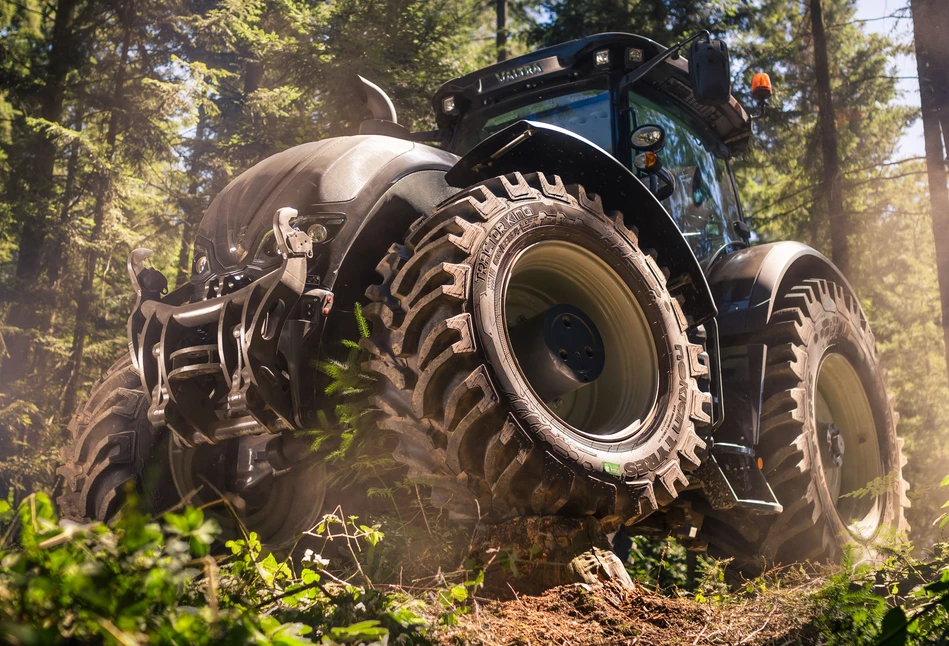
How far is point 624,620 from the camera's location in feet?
9.18

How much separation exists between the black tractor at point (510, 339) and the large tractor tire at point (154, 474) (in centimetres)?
1

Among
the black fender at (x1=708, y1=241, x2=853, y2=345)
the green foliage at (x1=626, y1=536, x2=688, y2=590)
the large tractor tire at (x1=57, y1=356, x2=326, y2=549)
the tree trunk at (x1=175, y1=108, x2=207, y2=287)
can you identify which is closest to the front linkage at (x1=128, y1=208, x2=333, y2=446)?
the large tractor tire at (x1=57, y1=356, x2=326, y2=549)

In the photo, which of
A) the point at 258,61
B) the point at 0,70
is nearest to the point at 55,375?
the point at 0,70

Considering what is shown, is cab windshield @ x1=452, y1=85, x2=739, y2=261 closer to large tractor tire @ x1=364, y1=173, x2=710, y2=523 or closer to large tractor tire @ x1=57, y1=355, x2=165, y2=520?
large tractor tire @ x1=364, y1=173, x2=710, y2=523

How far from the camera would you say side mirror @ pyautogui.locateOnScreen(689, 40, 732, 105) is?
14.3ft

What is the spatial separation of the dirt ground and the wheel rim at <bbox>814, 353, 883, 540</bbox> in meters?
2.85

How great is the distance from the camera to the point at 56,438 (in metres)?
12.6

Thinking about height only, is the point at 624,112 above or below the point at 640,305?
above

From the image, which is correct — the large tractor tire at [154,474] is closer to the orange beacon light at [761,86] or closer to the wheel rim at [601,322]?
Result: the wheel rim at [601,322]

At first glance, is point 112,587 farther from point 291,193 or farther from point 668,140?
point 668,140

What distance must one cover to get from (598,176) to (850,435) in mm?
3273

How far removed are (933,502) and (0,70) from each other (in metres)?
16.0

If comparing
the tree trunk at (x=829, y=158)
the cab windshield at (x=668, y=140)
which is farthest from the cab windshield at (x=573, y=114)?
the tree trunk at (x=829, y=158)

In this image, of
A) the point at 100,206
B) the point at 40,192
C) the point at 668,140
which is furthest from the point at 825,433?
the point at 40,192
